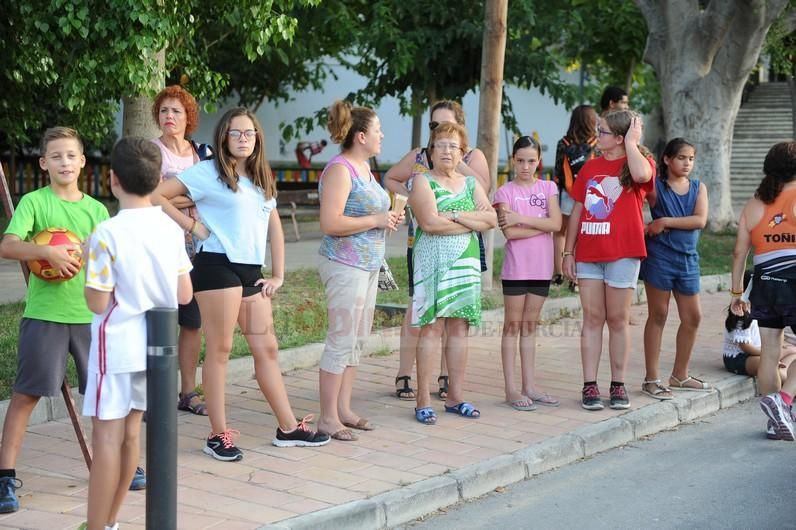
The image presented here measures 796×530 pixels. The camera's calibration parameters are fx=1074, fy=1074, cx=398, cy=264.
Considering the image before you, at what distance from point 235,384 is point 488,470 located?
2505 millimetres

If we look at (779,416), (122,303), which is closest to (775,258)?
(779,416)

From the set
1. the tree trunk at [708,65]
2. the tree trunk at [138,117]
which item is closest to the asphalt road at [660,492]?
the tree trunk at [138,117]

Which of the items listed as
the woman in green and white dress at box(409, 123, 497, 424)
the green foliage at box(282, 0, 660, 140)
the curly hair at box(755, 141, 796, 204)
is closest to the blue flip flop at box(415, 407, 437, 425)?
the woman in green and white dress at box(409, 123, 497, 424)

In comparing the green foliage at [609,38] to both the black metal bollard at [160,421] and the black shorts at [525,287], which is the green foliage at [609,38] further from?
the black metal bollard at [160,421]

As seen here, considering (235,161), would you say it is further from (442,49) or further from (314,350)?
(442,49)

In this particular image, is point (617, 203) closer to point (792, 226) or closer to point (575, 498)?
point (792, 226)

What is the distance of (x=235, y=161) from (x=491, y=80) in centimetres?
550

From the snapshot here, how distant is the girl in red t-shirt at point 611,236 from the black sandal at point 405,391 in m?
1.16

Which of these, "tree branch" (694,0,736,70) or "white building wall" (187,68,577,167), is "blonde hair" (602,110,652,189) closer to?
"tree branch" (694,0,736,70)

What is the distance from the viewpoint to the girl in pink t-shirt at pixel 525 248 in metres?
6.93

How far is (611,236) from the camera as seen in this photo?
6.89 meters

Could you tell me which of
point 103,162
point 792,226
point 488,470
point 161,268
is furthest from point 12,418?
point 103,162

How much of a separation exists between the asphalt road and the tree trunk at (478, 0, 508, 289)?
14.2 feet

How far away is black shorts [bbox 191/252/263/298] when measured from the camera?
5.64 m
